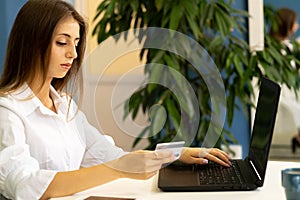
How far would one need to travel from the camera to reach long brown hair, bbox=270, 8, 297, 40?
3995mm

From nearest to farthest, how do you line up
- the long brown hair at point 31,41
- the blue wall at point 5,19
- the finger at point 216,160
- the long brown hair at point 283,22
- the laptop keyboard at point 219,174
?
the laptop keyboard at point 219,174
the long brown hair at point 31,41
the finger at point 216,160
the blue wall at point 5,19
the long brown hair at point 283,22

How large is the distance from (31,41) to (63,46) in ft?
0.32

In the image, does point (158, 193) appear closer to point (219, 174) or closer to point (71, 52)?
point (219, 174)

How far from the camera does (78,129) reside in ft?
6.68

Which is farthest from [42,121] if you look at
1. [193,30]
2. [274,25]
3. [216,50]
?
[274,25]

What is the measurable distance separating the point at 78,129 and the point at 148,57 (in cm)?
120

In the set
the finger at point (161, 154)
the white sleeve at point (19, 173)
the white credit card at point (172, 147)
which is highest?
the white credit card at point (172, 147)

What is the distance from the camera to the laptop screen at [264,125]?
1589 millimetres

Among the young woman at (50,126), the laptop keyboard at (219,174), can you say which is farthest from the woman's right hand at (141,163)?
the laptop keyboard at (219,174)

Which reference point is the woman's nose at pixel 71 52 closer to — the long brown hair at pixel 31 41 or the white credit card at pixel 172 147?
the long brown hair at pixel 31 41

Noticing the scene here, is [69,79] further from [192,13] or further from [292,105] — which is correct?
[292,105]

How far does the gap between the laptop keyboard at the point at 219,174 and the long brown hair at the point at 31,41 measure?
1.89 feet

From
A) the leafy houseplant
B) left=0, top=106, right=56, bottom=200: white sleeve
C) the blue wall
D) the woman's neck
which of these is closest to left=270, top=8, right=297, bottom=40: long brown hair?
the leafy houseplant

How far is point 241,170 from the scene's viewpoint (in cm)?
181
